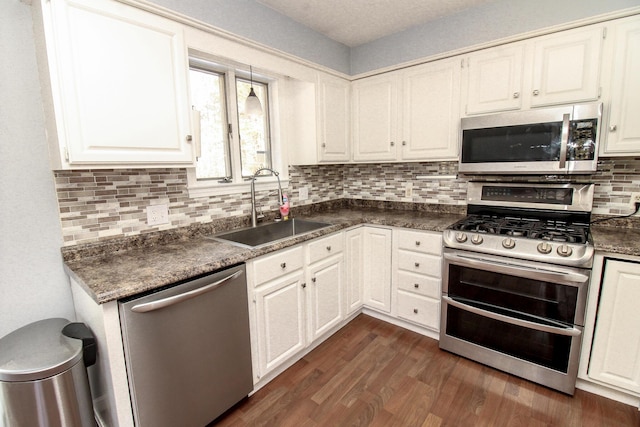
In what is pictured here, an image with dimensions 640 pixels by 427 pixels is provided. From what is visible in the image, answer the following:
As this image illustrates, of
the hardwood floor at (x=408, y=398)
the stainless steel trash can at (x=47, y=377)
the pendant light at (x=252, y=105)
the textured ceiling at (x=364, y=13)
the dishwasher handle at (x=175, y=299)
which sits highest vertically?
the textured ceiling at (x=364, y=13)

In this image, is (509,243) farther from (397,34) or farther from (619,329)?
(397,34)

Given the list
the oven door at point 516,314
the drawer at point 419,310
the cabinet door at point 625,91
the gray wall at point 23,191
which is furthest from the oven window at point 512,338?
the gray wall at point 23,191

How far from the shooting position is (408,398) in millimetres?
1774

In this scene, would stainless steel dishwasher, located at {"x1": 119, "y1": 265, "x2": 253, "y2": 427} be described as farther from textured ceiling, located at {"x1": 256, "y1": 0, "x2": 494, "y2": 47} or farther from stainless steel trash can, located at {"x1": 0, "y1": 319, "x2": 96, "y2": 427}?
textured ceiling, located at {"x1": 256, "y1": 0, "x2": 494, "y2": 47}

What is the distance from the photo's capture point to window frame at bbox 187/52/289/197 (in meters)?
2.03

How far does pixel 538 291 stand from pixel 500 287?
0.62 ft

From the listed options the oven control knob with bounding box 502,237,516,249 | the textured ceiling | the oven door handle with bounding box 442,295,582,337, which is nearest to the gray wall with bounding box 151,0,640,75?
the textured ceiling

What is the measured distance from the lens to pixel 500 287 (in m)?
1.89

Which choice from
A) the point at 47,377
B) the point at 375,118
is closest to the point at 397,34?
the point at 375,118

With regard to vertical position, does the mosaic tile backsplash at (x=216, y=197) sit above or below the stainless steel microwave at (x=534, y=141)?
below

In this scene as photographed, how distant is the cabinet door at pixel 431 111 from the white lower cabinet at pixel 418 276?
2.24 feet

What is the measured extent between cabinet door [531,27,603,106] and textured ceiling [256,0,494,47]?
58 centimetres

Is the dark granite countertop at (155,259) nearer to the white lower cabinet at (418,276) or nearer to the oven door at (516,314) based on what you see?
the white lower cabinet at (418,276)

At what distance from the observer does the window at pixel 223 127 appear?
2.10 metres
